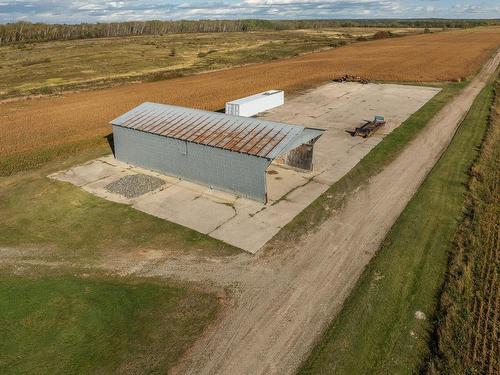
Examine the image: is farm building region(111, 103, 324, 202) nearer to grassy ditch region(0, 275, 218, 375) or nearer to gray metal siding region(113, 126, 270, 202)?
gray metal siding region(113, 126, 270, 202)

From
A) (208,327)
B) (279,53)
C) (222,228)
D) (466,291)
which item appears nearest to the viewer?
(208,327)

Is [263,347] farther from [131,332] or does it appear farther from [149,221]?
[149,221]

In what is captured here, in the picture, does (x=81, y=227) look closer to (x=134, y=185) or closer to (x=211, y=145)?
(x=134, y=185)

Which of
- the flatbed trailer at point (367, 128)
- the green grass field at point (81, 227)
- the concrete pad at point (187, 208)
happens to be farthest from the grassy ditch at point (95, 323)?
the flatbed trailer at point (367, 128)

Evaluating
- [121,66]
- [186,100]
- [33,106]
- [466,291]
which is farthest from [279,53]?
[466,291]

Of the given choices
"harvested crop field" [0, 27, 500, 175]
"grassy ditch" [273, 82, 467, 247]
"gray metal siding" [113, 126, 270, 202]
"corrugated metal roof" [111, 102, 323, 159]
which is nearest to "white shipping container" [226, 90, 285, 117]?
"harvested crop field" [0, 27, 500, 175]

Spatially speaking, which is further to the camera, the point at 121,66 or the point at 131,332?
the point at 121,66

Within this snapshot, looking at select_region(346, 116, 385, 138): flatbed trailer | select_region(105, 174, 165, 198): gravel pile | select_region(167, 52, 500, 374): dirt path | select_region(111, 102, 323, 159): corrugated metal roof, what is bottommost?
select_region(167, 52, 500, 374): dirt path
